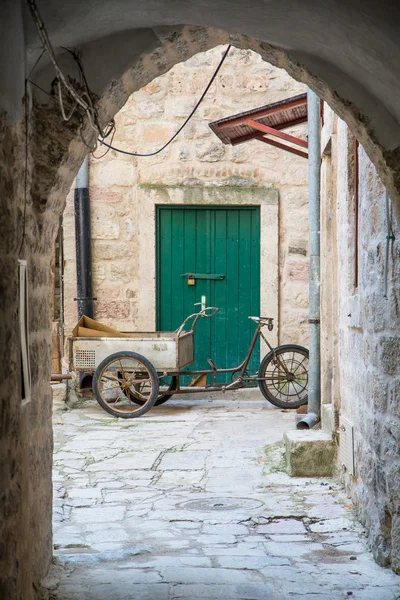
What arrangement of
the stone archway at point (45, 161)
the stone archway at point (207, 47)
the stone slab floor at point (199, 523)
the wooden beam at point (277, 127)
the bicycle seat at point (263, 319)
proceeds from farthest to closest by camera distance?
the bicycle seat at point (263, 319)
the wooden beam at point (277, 127)
the stone slab floor at point (199, 523)
the stone archway at point (207, 47)
the stone archway at point (45, 161)

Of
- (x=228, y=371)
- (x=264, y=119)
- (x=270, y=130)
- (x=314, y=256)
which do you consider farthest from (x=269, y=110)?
(x=228, y=371)

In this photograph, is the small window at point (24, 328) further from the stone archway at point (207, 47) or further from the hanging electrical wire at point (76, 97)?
the hanging electrical wire at point (76, 97)

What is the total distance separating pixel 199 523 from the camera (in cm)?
442

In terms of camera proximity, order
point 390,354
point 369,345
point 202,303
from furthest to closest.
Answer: point 202,303
point 369,345
point 390,354

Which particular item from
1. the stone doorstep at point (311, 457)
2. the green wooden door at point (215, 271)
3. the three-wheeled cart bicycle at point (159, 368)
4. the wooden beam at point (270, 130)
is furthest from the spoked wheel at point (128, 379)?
the stone doorstep at point (311, 457)

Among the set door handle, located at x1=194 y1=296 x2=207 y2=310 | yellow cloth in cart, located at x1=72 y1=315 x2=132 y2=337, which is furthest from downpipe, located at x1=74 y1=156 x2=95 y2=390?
door handle, located at x1=194 y1=296 x2=207 y2=310

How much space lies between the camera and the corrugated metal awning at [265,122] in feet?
21.2

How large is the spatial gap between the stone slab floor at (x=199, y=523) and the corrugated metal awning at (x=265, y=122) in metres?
2.49

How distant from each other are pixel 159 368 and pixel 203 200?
2.09m

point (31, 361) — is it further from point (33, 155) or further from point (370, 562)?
point (370, 562)

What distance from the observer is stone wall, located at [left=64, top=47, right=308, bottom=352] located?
30.4 ft

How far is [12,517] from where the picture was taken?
2.60 m

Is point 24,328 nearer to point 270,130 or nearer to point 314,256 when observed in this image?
point 314,256

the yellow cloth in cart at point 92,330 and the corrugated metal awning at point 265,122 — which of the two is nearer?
the corrugated metal awning at point 265,122
